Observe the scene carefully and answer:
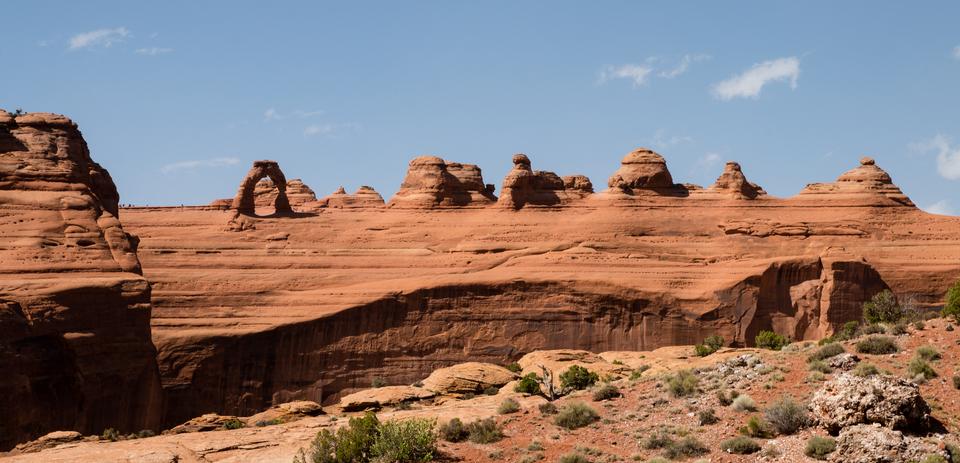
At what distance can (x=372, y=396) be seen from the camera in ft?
125

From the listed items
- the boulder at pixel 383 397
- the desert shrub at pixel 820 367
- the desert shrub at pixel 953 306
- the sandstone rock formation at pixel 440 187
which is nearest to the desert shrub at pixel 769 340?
the desert shrub at pixel 953 306

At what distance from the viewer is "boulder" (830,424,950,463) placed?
25.2 m

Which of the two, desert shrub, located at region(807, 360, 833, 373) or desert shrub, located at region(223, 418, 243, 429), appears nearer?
desert shrub, located at region(807, 360, 833, 373)

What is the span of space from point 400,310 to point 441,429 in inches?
1019

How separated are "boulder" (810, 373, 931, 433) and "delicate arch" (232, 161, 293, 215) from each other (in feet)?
132

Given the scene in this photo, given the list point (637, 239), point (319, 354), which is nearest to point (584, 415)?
point (319, 354)

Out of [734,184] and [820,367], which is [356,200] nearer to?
[734,184]

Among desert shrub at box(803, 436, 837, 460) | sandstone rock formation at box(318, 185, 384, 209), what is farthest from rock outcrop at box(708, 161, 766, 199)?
desert shrub at box(803, 436, 837, 460)

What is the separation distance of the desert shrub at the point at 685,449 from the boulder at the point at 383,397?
457 inches

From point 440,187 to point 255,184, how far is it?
28.4 ft

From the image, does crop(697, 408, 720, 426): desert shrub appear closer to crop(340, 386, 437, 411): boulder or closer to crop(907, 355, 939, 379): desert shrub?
crop(907, 355, 939, 379): desert shrub

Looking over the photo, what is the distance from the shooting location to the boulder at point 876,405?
26188 mm

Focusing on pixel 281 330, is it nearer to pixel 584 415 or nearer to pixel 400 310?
pixel 400 310

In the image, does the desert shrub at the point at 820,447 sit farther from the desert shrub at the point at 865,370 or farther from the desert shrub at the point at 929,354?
the desert shrub at the point at 929,354
